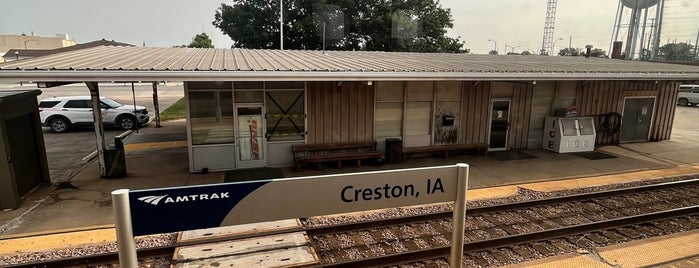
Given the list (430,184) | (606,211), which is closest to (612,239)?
(606,211)

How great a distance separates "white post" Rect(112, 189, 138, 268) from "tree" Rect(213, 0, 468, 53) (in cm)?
3180

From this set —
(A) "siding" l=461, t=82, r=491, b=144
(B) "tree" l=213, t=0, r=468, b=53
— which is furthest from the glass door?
(B) "tree" l=213, t=0, r=468, b=53

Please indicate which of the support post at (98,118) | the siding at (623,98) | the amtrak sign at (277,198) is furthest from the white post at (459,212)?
the siding at (623,98)

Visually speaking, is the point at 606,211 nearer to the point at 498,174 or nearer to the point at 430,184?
the point at 498,174

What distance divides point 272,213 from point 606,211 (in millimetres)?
6983

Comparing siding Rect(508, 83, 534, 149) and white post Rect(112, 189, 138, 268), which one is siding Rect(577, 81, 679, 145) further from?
white post Rect(112, 189, 138, 268)

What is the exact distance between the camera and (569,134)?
494 inches

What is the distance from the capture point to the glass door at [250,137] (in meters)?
9.96

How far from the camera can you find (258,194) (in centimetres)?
294

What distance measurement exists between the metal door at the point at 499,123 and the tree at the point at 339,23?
70.8 feet

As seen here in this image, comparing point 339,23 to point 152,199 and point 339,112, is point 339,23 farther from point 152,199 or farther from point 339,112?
point 152,199

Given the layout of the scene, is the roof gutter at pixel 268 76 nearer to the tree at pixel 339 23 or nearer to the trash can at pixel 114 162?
the trash can at pixel 114 162

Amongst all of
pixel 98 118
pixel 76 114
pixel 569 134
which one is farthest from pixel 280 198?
pixel 76 114

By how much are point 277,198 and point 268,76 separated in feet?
16.1
